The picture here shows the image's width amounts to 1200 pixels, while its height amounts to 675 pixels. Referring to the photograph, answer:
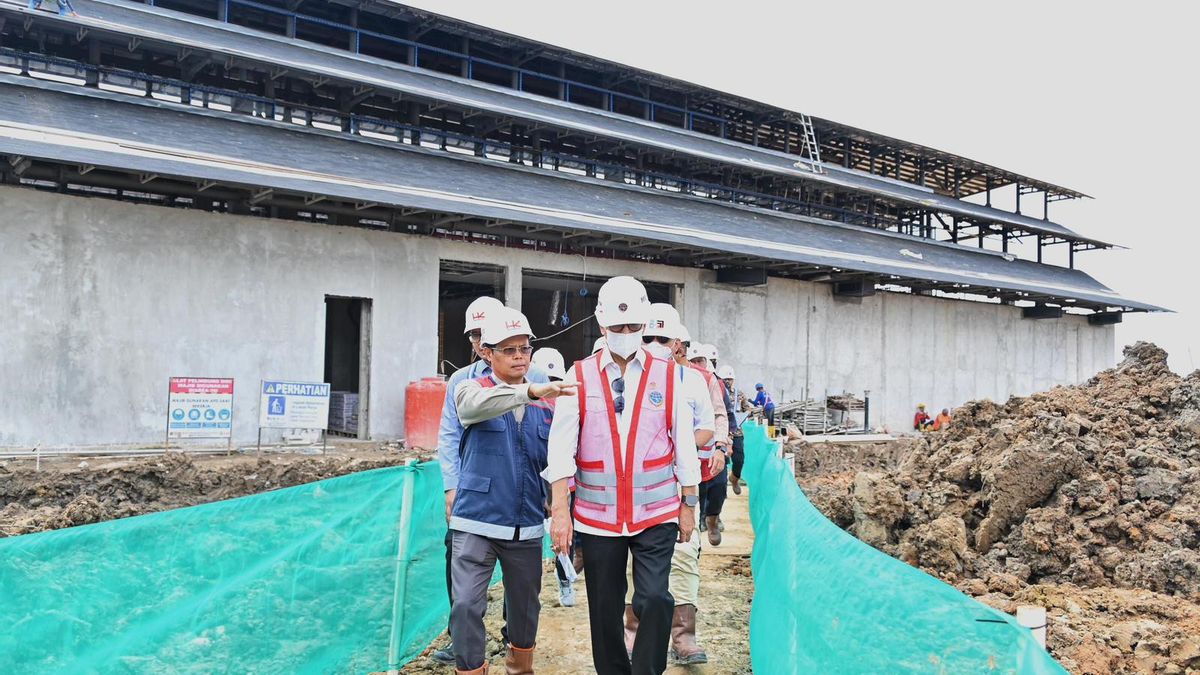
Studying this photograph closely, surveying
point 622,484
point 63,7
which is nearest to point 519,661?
point 622,484

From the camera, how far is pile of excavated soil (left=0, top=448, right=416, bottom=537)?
10781mm

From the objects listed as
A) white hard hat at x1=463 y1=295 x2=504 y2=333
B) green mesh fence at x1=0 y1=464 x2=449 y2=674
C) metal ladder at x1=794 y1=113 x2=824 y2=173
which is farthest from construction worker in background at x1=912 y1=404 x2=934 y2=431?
green mesh fence at x1=0 y1=464 x2=449 y2=674

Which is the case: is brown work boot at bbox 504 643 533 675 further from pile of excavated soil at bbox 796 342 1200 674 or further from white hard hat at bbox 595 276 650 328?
pile of excavated soil at bbox 796 342 1200 674

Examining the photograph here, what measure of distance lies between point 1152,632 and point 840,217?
28.4m

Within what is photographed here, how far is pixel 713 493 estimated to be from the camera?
8.11 m

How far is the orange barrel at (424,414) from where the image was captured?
51.5 feet

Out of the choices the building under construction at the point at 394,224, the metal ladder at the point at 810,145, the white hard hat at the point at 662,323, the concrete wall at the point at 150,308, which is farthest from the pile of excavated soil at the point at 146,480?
the metal ladder at the point at 810,145

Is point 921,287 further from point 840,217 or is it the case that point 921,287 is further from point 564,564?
point 564,564

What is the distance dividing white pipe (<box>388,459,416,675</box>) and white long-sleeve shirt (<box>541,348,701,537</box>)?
41.3 inches

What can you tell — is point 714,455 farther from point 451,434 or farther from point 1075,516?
point 1075,516

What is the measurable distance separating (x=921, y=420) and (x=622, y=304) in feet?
75.5

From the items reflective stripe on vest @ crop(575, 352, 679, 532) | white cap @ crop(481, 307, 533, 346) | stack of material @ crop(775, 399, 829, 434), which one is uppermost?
white cap @ crop(481, 307, 533, 346)

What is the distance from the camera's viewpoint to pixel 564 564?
252 inches

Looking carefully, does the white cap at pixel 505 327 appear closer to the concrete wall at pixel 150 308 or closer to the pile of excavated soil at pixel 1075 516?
the pile of excavated soil at pixel 1075 516
